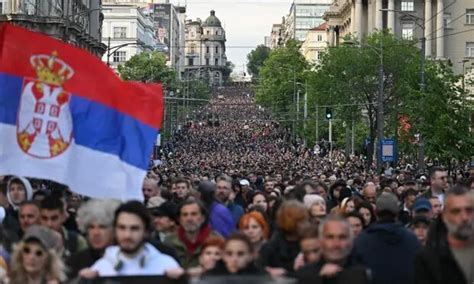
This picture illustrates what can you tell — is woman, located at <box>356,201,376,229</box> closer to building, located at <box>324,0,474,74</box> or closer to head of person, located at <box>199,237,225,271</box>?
head of person, located at <box>199,237,225,271</box>

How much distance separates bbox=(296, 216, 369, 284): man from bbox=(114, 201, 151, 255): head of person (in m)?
1.08

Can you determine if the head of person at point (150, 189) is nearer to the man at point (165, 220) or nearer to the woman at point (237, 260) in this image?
the man at point (165, 220)

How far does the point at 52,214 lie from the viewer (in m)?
Result: 12.2

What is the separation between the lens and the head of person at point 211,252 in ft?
32.4

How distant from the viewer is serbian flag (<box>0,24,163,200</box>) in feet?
39.3

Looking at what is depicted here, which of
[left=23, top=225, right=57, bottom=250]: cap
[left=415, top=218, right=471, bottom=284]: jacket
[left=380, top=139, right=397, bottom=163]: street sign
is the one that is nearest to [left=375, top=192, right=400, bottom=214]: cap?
[left=415, top=218, right=471, bottom=284]: jacket

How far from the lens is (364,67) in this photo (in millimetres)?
74375

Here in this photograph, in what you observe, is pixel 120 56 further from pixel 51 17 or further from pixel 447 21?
pixel 51 17

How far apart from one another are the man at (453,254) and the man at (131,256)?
1651mm

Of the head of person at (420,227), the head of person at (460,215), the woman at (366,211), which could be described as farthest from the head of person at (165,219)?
the head of person at (460,215)

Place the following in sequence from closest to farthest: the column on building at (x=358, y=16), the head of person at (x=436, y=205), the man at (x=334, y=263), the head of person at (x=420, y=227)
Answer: the man at (x=334, y=263), the head of person at (x=420, y=227), the head of person at (x=436, y=205), the column on building at (x=358, y=16)

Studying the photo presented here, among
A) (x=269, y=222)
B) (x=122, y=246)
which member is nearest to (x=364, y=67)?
(x=269, y=222)

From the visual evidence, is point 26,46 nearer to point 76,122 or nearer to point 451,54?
point 76,122

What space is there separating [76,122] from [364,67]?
206 feet
